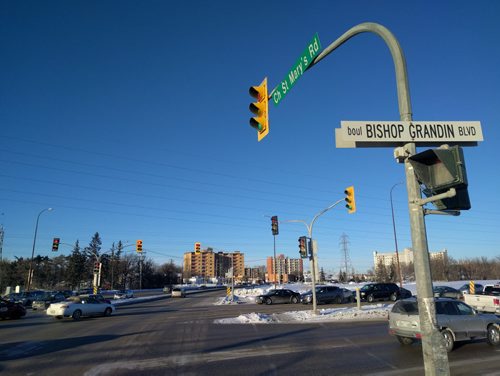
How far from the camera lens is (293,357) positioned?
10773 millimetres

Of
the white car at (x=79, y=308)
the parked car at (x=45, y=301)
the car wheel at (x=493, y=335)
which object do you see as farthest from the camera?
the parked car at (x=45, y=301)

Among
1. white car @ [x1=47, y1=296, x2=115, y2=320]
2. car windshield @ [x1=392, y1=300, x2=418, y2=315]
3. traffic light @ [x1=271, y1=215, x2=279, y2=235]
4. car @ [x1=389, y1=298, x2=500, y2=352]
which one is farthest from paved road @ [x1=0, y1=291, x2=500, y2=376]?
traffic light @ [x1=271, y1=215, x2=279, y2=235]

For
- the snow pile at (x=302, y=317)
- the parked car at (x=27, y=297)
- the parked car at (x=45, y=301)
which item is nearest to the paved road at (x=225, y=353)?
the snow pile at (x=302, y=317)

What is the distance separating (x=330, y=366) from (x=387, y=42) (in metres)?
8.06

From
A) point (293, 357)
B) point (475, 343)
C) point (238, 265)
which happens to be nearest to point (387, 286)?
point (475, 343)

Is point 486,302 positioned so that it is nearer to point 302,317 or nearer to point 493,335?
point 493,335

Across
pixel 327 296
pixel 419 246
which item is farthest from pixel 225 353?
pixel 327 296

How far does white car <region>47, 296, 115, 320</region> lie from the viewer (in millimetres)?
23906

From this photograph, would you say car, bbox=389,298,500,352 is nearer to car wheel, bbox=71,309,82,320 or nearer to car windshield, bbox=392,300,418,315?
car windshield, bbox=392,300,418,315

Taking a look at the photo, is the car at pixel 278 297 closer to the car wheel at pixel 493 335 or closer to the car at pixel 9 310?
the car at pixel 9 310

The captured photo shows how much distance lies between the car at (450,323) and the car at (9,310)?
2445cm

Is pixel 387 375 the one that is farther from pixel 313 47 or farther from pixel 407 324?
pixel 313 47

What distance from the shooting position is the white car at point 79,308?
23.9 metres

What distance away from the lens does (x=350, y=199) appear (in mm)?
21500
